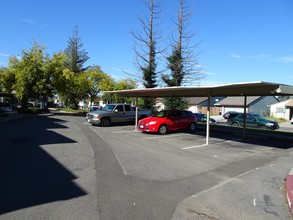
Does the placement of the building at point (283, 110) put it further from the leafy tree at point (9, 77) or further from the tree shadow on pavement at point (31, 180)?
the tree shadow on pavement at point (31, 180)

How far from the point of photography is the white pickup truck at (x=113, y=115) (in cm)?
1922

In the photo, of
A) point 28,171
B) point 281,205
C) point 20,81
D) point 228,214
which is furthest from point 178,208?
point 20,81

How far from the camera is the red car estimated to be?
1516cm

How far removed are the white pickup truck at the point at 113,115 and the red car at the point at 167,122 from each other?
4397 millimetres

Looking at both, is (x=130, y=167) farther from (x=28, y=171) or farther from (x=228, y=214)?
(x=228, y=214)

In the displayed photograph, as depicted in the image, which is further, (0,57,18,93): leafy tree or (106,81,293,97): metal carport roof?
(0,57,18,93): leafy tree

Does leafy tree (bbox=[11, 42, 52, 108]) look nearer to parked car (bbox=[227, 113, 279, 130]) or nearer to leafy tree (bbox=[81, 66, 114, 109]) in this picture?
leafy tree (bbox=[81, 66, 114, 109])

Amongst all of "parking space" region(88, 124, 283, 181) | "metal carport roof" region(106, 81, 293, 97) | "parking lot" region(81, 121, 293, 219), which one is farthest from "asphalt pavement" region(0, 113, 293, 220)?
"metal carport roof" region(106, 81, 293, 97)

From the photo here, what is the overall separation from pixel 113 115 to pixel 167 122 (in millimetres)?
5962

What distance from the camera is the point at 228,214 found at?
14.1 ft

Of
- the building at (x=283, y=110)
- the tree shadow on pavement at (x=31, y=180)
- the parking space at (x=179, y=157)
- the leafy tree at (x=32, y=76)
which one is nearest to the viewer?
the tree shadow on pavement at (x=31, y=180)

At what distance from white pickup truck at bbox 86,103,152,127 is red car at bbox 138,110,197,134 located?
4.40 m

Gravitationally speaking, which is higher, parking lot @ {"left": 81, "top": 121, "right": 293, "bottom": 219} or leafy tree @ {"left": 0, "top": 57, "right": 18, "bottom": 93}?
leafy tree @ {"left": 0, "top": 57, "right": 18, "bottom": 93}

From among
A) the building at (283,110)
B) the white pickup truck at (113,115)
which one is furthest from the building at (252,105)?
the white pickup truck at (113,115)
